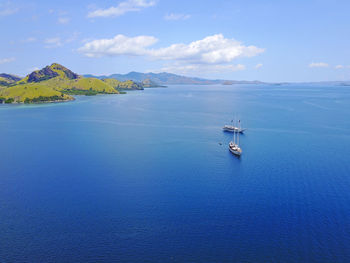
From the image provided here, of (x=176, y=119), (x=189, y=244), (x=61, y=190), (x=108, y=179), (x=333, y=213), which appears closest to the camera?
(x=189, y=244)

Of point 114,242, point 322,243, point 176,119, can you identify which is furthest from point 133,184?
point 176,119

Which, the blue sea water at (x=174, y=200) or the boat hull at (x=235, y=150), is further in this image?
the boat hull at (x=235, y=150)

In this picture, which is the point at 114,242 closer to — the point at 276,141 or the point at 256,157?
the point at 256,157

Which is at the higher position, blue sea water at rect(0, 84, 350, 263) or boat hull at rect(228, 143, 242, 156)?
boat hull at rect(228, 143, 242, 156)

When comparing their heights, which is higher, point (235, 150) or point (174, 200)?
point (235, 150)

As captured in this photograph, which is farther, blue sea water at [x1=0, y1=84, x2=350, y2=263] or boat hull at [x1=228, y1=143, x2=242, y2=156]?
boat hull at [x1=228, y1=143, x2=242, y2=156]

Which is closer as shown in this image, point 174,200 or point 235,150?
point 174,200

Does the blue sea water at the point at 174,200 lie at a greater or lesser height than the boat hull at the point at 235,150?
lesser

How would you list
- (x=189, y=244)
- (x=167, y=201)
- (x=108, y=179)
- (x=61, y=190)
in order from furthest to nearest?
(x=108, y=179) → (x=61, y=190) → (x=167, y=201) → (x=189, y=244)
